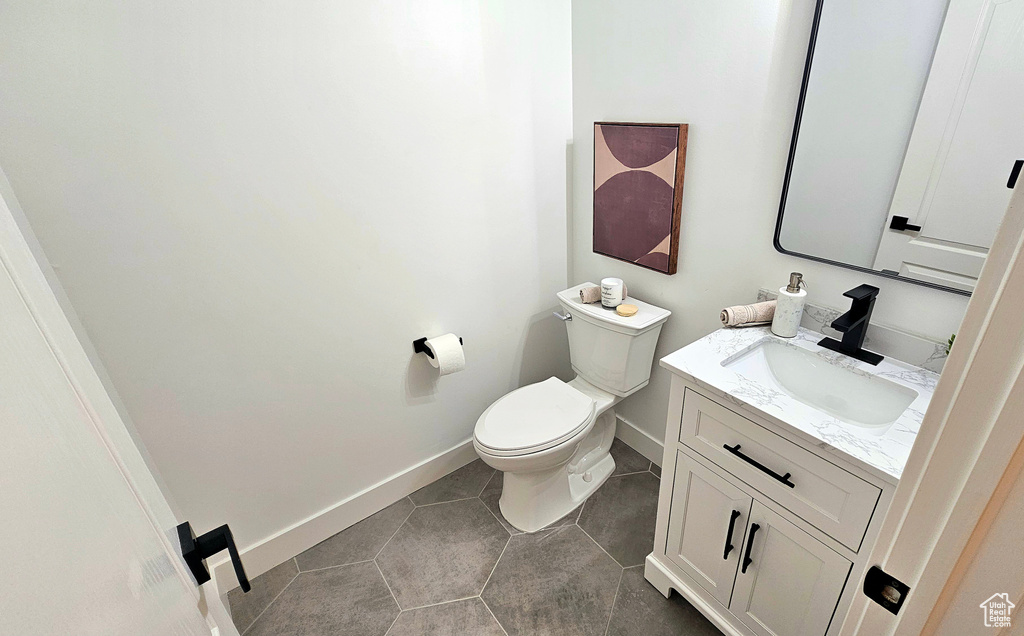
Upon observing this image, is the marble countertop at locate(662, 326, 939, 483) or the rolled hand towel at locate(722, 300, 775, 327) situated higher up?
the rolled hand towel at locate(722, 300, 775, 327)

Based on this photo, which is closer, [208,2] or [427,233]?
[208,2]

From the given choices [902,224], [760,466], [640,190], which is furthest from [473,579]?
[902,224]

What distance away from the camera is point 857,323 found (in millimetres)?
1182

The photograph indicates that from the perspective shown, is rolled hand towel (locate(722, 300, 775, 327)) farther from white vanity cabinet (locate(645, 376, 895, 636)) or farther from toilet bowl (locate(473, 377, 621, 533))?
toilet bowl (locate(473, 377, 621, 533))

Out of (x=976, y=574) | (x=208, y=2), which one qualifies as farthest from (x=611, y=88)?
(x=976, y=574)

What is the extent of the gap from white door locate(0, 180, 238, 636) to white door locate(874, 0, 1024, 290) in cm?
155

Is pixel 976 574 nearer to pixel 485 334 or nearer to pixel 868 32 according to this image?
pixel 868 32

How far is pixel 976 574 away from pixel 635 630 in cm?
125

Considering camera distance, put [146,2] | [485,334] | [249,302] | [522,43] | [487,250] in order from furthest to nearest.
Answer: [485,334]
[487,250]
[522,43]
[249,302]
[146,2]

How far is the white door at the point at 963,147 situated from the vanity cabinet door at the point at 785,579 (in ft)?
2.34

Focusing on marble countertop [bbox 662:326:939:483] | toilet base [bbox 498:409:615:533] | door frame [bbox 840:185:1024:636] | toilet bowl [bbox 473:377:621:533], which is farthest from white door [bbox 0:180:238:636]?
toilet base [bbox 498:409:615:533]

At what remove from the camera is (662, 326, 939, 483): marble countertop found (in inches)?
35.7

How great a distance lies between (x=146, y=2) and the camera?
42.1 inches

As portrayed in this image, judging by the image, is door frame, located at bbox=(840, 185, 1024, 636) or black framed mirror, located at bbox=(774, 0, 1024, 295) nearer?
door frame, located at bbox=(840, 185, 1024, 636)
